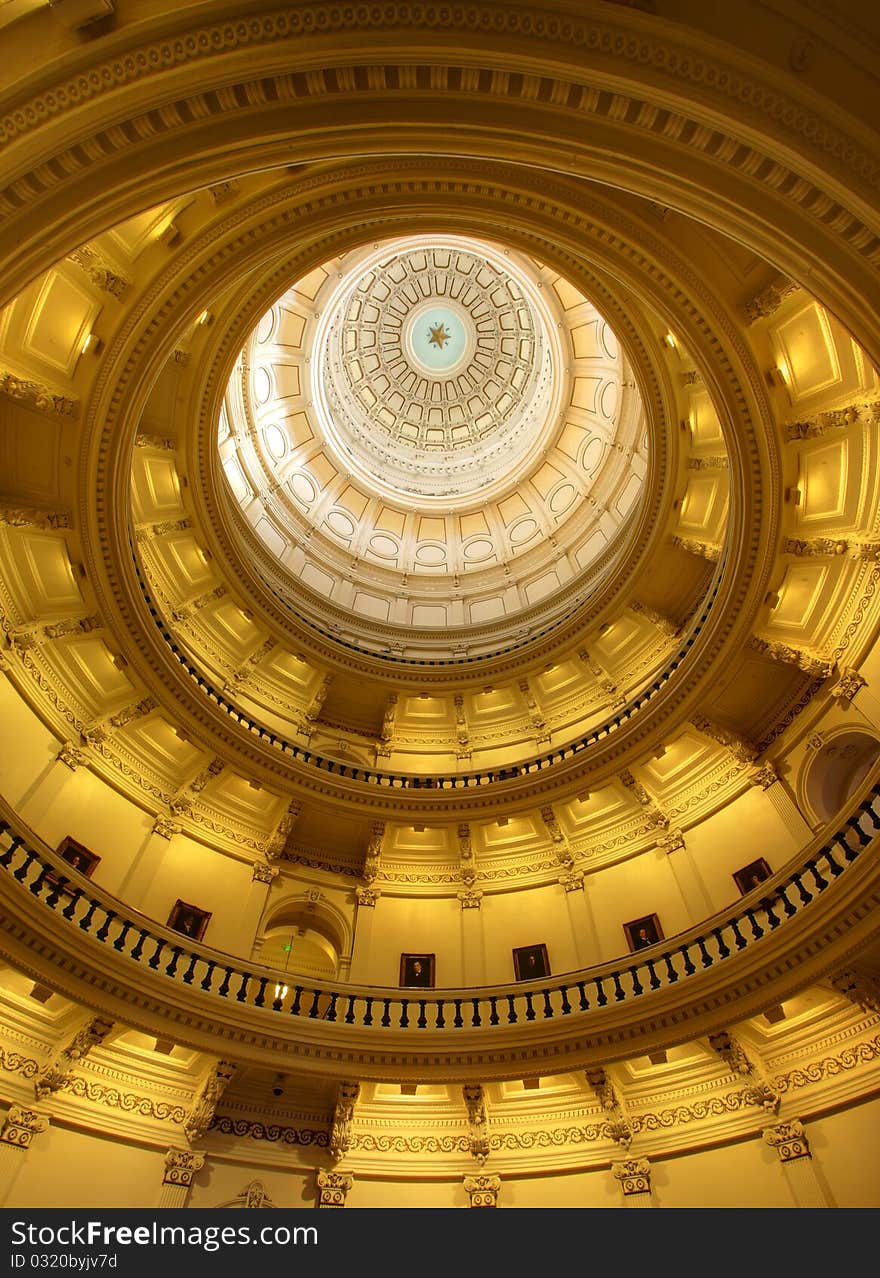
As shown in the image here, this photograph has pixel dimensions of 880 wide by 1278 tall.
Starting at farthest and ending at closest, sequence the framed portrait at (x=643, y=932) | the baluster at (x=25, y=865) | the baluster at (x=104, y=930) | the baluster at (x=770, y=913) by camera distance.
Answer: the framed portrait at (x=643, y=932), the baluster at (x=104, y=930), the baluster at (x=770, y=913), the baluster at (x=25, y=865)

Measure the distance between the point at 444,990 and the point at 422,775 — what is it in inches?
252

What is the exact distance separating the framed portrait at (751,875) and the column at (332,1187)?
29.7ft

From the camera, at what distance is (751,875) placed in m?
14.2

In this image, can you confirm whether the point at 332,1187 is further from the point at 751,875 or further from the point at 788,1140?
the point at 751,875

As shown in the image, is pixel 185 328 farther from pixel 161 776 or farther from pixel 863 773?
pixel 863 773

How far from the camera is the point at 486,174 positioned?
36.8 feet

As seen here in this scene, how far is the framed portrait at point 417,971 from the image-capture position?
1544 centimetres

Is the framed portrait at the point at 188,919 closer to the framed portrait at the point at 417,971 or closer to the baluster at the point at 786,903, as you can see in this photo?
the framed portrait at the point at 417,971

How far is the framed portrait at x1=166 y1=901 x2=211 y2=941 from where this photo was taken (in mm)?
14609

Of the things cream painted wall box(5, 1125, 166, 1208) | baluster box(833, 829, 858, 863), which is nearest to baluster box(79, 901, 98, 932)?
cream painted wall box(5, 1125, 166, 1208)

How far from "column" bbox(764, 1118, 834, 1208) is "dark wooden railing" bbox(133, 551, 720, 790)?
8302 mm

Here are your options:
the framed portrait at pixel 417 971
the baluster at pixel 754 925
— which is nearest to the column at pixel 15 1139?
the framed portrait at pixel 417 971

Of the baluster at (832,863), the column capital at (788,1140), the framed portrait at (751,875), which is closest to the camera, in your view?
the column capital at (788,1140)

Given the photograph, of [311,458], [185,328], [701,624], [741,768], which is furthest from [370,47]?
[311,458]
